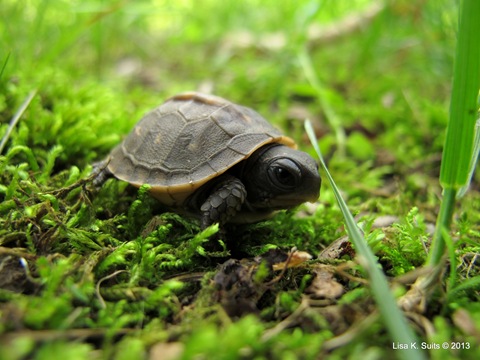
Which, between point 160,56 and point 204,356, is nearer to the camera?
point 204,356

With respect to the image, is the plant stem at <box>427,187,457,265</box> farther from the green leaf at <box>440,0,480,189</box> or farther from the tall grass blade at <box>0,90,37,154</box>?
the tall grass blade at <box>0,90,37,154</box>

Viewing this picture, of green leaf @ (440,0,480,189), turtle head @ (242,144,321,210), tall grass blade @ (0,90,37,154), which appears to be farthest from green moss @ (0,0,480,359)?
green leaf @ (440,0,480,189)

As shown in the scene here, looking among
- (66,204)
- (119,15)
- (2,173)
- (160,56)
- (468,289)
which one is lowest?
(468,289)

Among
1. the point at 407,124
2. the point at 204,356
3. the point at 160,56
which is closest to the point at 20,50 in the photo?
the point at 160,56

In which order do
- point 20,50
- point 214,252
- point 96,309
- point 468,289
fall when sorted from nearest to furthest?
point 96,309, point 468,289, point 214,252, point 20,50

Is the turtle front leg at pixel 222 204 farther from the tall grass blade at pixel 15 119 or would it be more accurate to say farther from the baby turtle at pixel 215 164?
the tall grass blade at pixel 15 119

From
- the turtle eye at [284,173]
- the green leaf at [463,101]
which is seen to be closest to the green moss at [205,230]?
the turtle eye at [284,173]

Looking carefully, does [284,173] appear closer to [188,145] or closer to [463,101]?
[188,145]

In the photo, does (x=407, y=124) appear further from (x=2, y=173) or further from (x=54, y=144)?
(x=2, y=173)
